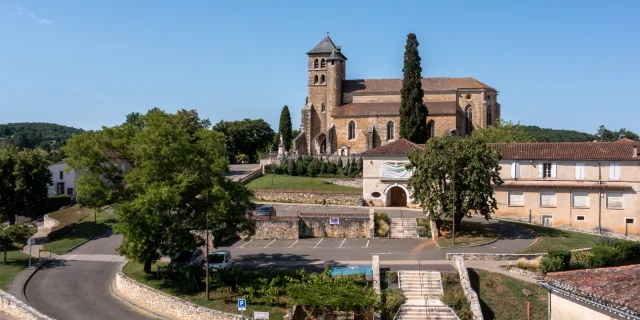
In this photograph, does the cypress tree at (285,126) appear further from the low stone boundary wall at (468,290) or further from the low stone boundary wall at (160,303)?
the low stone boundary wall at (468,290)

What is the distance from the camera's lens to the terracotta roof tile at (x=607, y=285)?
16.5m

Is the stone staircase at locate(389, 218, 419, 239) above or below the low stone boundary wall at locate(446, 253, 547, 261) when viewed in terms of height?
above

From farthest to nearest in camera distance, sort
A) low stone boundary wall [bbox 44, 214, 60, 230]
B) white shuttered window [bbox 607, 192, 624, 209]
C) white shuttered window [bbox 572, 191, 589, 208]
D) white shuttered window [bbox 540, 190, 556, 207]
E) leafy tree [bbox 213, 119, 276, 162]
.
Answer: leafy tree [bbox 213, 119, 276, 162] < low stone boundary wall [bbox 44, 214, 60, 230] < white shuttered window [bbox 540, 190, 556, 207] < white shuttered window [bbox 572, 191, 589, 208] < white shuttered window [bbox 607, 192, 624, 209]

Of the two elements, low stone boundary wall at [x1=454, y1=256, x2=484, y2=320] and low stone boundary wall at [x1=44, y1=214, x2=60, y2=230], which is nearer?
low stone boundary wall at [x1=454, y1=256, x2=484, y2=320]

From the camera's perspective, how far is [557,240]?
3634 cm

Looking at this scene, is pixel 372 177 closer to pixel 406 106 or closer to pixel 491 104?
pixel 406 106

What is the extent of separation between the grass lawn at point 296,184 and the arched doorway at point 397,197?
5902 mm

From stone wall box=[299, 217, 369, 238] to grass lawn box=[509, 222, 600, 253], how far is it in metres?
11.0

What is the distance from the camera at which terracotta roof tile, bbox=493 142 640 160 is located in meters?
43.3

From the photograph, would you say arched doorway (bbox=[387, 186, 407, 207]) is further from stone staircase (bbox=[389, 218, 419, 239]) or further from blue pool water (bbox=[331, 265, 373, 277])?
blue pool water (bbox=[331, 265, 373, 277])

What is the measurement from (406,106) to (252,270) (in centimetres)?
3584

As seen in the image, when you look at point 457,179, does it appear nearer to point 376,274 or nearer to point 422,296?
point 376,274

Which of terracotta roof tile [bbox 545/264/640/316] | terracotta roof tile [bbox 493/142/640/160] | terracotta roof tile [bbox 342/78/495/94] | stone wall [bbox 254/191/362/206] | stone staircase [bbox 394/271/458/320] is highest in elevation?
terracotta roof tile [bbox 342/78/495/94]

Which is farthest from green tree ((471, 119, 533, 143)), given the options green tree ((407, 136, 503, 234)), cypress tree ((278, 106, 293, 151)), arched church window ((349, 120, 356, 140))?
cypress tree ((278, 106, 293, 151))
